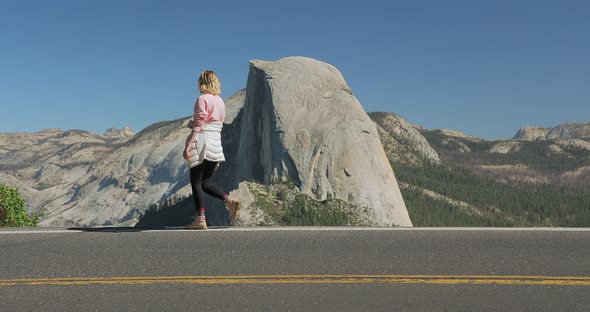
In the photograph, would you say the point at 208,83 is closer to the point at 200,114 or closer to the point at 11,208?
the point at 200,114

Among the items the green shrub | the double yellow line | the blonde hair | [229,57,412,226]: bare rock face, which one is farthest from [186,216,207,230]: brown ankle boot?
[229,57,412,226]: bare rock face

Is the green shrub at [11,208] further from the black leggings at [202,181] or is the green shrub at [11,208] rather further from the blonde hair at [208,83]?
the blonde hair at [208,83]

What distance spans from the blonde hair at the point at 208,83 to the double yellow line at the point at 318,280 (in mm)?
3965

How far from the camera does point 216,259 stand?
7.03m

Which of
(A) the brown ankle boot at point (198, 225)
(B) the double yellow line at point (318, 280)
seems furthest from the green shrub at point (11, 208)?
(B) the double yellow line at point (318, 280)

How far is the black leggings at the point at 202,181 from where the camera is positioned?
31.4 feet

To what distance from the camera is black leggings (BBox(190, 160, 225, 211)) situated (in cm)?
958

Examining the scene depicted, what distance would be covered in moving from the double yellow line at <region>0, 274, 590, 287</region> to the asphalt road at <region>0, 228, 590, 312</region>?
0.01 m

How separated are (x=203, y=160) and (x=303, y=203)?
240 ft

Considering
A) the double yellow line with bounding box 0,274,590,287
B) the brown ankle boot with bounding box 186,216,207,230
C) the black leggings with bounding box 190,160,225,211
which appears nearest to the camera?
the double yellow line with bounding box 0,274,590,287

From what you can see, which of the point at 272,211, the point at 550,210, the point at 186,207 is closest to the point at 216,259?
the point at 272,211

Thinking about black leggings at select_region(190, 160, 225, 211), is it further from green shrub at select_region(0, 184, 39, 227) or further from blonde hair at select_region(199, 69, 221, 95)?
green shrub at select_region(0, 184, 39, 227)

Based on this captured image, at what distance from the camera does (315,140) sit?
91.4 meters

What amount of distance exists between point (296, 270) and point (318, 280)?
504 mm
